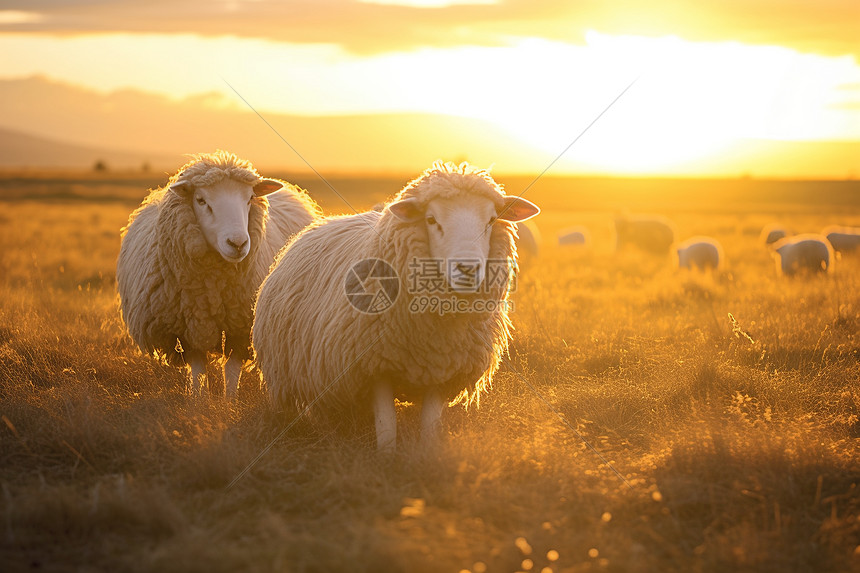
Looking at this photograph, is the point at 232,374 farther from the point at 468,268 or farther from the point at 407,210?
the point at 468,268

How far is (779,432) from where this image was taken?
5.04 meters

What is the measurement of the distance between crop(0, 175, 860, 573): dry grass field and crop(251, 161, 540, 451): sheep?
14.4 inches

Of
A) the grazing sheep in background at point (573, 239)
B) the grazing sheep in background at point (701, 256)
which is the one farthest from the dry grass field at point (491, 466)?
the grazing sheep in background at point (573, 239)

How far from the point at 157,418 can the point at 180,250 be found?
164cm

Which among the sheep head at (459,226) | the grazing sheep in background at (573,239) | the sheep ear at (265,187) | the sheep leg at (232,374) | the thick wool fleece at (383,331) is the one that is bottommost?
the grazing sheep in background at (573,239)

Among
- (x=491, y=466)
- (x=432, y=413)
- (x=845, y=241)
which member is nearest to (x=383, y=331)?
(x=432, y=413)

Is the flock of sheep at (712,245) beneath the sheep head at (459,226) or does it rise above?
beneath

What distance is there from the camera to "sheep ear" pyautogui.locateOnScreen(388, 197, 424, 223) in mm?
4598

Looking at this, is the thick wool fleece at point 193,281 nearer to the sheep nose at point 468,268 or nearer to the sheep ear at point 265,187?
the sheep ear at point 265,187

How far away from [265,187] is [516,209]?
2.61 meters

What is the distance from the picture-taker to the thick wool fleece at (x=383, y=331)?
4.74m

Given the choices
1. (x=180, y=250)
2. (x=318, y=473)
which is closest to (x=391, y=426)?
(x=318, y=473)

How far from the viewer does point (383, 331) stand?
4.77m

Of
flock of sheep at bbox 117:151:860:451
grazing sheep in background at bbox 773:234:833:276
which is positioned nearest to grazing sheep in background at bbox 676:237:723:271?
grazing sheep in background at bbox 773:234:833:276
